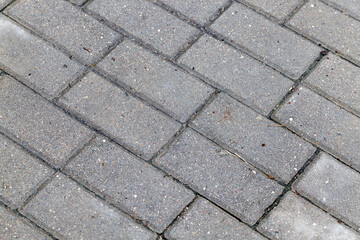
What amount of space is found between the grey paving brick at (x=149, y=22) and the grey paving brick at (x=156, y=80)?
0.36ft

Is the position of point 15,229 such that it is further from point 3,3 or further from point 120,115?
point 3,3

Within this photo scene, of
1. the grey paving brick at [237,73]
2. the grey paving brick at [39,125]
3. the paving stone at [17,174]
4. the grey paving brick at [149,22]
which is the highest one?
the grey paving brick at [237,73]

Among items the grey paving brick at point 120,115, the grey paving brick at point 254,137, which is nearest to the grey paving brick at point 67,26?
the grey paving brick at point 120,115

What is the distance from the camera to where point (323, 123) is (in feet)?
9.18

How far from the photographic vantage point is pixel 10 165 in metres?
2.58

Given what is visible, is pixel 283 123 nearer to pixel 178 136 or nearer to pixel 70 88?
pixel 178 136

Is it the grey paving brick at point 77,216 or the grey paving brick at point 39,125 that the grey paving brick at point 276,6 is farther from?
the grey paving brick at point 77,216

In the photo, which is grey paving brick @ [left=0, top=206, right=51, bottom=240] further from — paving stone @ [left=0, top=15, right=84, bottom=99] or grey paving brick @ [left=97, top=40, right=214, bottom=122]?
grey paving brick @ [left=97, top=40, right=214, bottom=122]

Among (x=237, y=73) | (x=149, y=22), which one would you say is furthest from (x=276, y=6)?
(x=149, y=22)

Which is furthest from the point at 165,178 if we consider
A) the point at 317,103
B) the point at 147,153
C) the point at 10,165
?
the point at 317,103

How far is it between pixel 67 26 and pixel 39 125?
70 cm

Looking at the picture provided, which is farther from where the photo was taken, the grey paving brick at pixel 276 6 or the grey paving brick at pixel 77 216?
the grey paving brick at pixel 276 6

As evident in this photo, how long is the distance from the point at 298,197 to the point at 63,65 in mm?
1500

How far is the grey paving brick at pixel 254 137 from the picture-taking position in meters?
2.67
